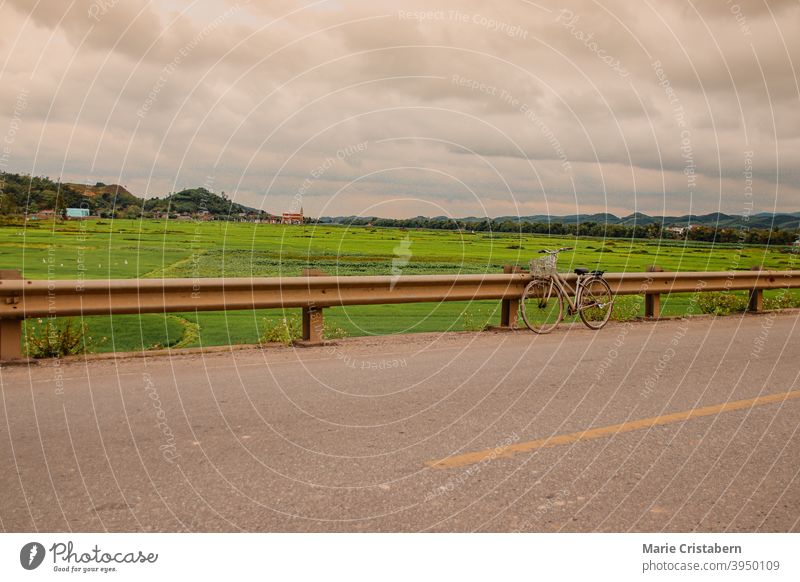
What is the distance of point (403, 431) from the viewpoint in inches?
229

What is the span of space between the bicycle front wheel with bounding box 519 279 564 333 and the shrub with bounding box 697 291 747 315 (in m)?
5.33

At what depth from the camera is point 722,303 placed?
54.9 feet

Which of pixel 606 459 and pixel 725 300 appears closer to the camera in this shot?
pixel 606 459

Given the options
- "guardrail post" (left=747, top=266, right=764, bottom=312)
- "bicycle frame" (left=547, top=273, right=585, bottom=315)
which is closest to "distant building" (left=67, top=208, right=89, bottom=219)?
"bicycle frame" (left=547, top=273, right=585, bottom=315)

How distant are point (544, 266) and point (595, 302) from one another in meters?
1.26

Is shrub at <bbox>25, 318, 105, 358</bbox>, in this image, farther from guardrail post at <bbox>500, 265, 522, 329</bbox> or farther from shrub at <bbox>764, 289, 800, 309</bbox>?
shrub at <bbox>764, 289, 800, 309</bbox>

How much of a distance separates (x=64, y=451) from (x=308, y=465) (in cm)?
172

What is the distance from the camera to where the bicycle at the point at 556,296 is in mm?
12516

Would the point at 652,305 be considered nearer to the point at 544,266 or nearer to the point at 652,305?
the point at 652,305

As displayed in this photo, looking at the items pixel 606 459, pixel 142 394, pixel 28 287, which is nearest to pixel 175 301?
pixel 28 287

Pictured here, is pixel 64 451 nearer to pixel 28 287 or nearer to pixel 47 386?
pixel 47 386

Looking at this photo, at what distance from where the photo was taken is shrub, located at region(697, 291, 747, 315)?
1653 centimetres

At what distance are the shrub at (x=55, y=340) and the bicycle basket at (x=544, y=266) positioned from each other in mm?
7066

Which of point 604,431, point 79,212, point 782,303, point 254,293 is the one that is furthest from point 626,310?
point 79,212
